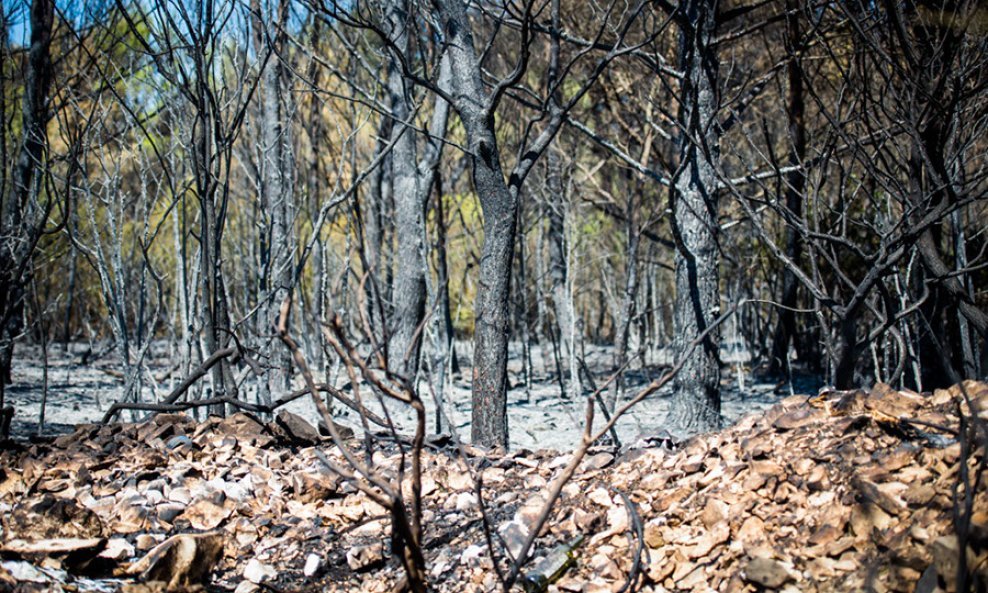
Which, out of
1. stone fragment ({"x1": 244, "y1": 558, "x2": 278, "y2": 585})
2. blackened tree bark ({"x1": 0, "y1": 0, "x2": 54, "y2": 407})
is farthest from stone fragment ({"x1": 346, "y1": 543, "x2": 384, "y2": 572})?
blackened tree bark ({"x1": 0, "y1": 0, "x2": 54, "y2": 407})

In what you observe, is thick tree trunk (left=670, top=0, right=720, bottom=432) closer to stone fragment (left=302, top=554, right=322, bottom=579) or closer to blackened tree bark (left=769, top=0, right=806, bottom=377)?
blackened tree bark (left=769, top=0, right=806, bottom=377)

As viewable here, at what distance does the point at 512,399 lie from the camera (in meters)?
9.59

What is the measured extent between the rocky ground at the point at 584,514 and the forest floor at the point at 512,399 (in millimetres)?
2005

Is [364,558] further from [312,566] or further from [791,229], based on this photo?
[791,229]

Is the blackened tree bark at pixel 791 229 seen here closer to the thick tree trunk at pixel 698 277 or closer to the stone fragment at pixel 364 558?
the thick tree trunk at pixel 698 277

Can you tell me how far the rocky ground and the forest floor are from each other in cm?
201

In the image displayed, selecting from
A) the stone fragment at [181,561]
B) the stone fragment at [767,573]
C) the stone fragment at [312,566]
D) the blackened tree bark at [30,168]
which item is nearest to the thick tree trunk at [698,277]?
the stone fragment at [767,573]

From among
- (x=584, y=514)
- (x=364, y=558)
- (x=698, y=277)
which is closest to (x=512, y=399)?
(x=698, y=277)

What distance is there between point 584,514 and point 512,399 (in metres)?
6.68

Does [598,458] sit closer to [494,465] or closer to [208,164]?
[494,465]

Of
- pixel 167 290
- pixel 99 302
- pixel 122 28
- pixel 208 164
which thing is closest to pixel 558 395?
pixel 208 164

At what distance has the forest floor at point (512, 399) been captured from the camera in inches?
282

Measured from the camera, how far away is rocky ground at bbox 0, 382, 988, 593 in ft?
7.76

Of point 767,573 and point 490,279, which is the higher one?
point 490,279
